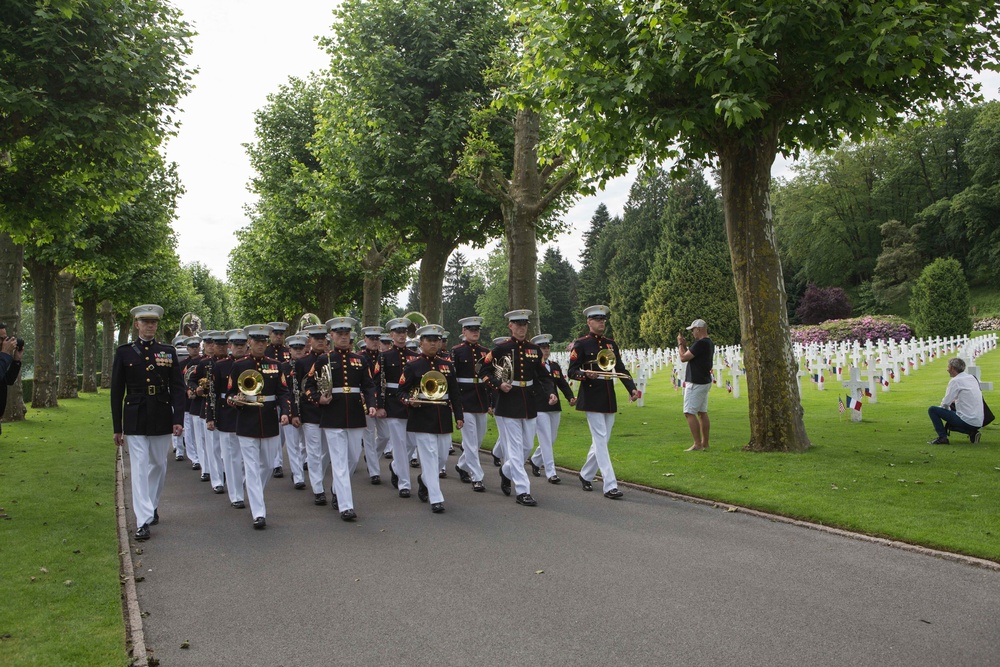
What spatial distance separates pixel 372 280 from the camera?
94.6ft

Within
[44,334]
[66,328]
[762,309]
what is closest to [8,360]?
[762,309]

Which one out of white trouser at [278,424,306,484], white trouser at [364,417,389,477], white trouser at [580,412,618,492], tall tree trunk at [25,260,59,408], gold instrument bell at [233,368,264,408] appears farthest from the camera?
tall tree trunk at [25,260,59,408]

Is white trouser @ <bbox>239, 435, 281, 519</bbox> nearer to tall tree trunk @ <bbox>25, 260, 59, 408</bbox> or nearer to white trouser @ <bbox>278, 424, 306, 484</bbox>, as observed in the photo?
white trouser @ <bbox>278, 424, 306, 484</bbox>

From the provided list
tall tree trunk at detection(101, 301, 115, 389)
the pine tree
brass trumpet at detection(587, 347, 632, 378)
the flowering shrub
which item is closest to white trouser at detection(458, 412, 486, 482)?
brass trumpet at detection(587, 347, 632, 378)

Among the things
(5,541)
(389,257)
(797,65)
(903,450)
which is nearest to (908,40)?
(797,65)

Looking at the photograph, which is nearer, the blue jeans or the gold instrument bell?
the gold instrument bell

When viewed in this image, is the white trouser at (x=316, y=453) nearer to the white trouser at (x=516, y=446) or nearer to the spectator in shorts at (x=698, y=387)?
the white trouser at (x=516, y=446)

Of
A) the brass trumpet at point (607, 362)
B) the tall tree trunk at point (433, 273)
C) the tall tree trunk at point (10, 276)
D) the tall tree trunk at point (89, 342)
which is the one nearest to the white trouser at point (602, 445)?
the brass trumpet at point (607, 362)

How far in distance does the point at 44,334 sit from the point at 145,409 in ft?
62.6

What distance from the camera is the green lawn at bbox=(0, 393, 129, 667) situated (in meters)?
4.73

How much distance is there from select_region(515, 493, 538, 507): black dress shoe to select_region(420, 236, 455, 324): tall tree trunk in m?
13.6

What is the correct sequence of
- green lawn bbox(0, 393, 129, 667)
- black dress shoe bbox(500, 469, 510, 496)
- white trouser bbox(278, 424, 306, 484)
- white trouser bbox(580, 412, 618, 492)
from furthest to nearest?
white trouser bbox(278, 424, 306, 484) < black dress shoe bbox(500, 469, 510, 496) < white trouser bbox(580, 412, 618, 492) < green lawn bbox(0, 393, 129, 667)

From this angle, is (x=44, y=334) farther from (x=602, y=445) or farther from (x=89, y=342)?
(x=602, y=445)

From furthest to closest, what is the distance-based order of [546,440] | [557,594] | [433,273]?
[433,273] → [546,440] → [557,594]
